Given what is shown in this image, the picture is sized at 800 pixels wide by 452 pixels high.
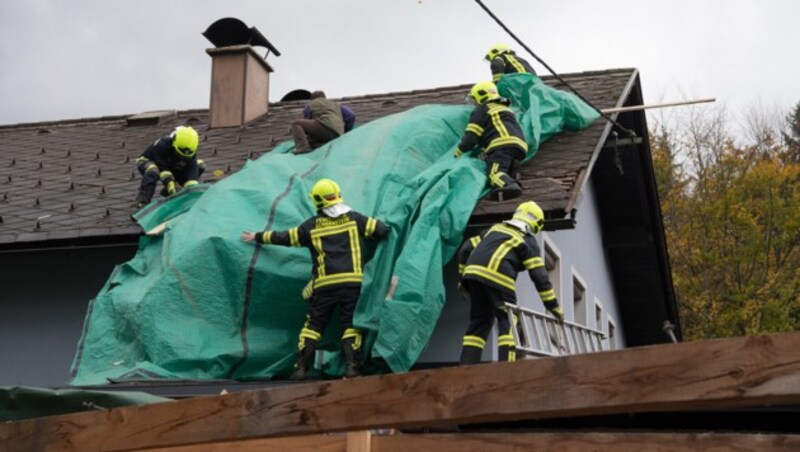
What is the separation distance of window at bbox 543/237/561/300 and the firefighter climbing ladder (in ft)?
5.09

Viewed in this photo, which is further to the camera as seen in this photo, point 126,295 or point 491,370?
point 126,295

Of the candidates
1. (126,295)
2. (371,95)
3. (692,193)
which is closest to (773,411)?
(126,295)

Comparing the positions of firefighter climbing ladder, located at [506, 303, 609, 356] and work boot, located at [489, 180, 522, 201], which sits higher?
work boot, located at [489, 180, 522, 201]

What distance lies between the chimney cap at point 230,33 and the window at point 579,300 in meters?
5.37

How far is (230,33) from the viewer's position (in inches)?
643

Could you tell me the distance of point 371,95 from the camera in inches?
617

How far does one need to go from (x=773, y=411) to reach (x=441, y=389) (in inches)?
63.0

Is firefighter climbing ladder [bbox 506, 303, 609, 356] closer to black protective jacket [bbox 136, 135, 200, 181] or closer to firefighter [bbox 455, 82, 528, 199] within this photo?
firefighter [bbox 455, 82, 528, 199]

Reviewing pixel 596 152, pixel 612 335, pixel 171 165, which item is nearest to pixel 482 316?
pixel 596 152

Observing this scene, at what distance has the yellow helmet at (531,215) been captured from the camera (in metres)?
9.65

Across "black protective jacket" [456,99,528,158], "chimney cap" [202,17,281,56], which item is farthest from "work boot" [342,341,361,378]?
"chimney cap" [202,17,281,56]

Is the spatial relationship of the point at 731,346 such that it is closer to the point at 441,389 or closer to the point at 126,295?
the point at 441,389

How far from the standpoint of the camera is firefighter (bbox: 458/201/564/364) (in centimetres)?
946

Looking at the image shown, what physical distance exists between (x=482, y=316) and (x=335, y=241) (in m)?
1.28
